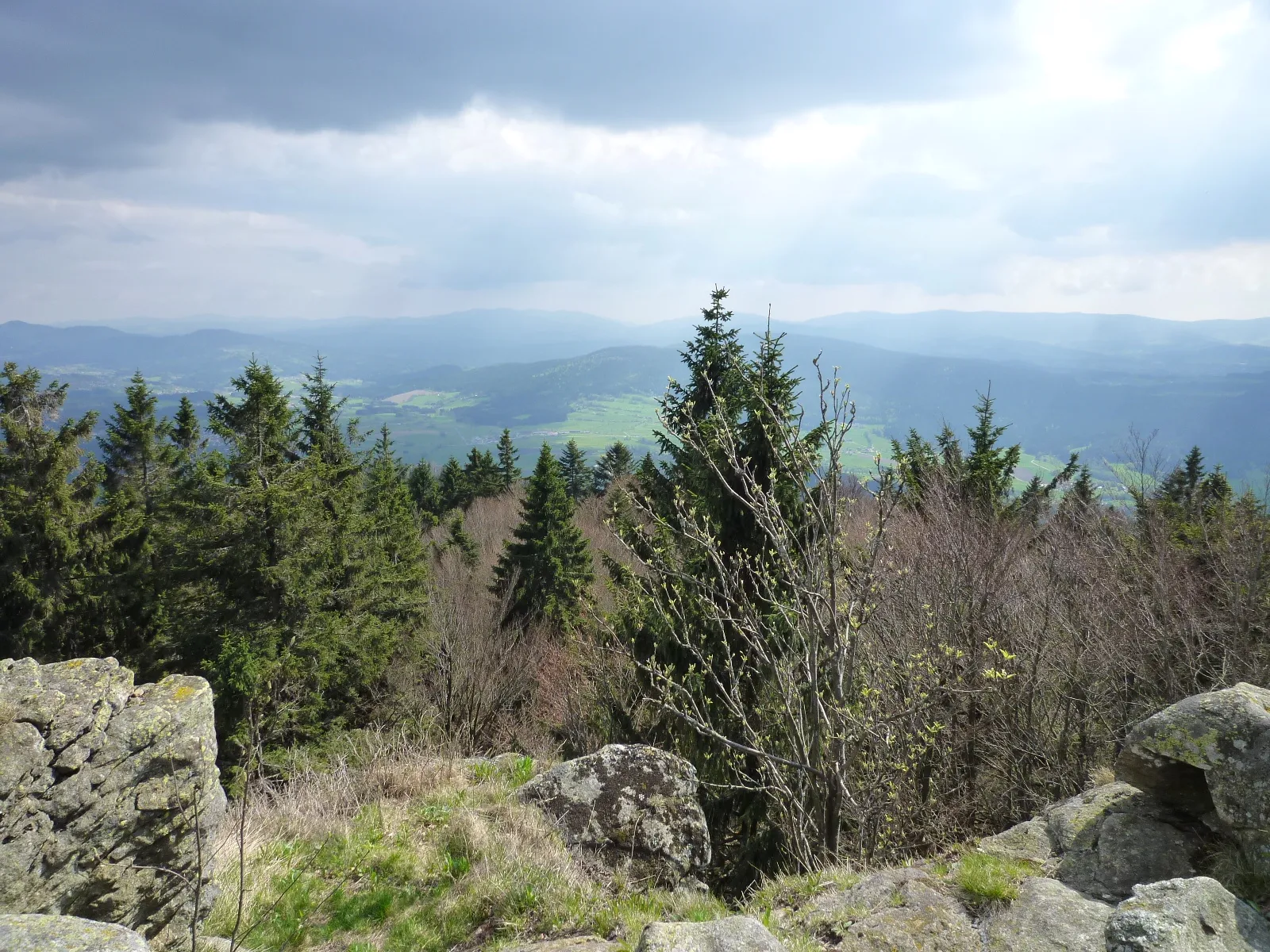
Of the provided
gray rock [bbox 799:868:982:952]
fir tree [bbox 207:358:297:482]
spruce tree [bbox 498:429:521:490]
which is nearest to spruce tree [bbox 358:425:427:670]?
fir tree [bbox 207:358:297:482]

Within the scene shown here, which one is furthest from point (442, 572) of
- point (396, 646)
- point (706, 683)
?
point (706, 683)

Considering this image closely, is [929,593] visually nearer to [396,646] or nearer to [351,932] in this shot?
[351,932]

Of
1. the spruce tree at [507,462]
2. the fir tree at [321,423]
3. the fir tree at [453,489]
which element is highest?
the fir tree at [321,423]

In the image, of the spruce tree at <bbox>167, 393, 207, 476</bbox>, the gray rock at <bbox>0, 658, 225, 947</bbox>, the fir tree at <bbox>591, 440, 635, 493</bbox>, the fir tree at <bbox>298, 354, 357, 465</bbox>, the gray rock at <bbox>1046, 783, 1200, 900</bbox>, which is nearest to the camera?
the gray rock at <bbox>0, 658, 225, 947</bbox>

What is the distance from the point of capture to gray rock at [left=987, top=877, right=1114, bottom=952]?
4129 mm

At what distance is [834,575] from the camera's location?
16.7 feet

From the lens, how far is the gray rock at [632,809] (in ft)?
21.0

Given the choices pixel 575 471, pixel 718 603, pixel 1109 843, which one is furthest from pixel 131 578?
pixel 575 471

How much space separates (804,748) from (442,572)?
25113 millimetres

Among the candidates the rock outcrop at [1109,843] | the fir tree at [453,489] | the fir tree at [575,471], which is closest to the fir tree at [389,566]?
the rock outcrop at [1109,843]

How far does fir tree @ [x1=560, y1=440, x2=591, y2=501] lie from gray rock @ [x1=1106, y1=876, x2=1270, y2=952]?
50.1m

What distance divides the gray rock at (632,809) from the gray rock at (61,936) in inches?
171

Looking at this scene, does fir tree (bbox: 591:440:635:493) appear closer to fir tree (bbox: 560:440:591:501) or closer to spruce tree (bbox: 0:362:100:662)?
fir tree (bbox: 560:440:591:501)

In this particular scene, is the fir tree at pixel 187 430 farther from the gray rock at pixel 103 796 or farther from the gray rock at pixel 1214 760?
the gray rock at pixel 1214 760
